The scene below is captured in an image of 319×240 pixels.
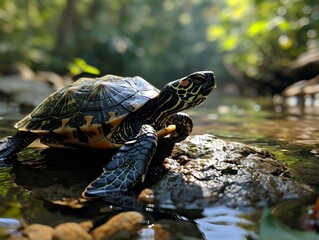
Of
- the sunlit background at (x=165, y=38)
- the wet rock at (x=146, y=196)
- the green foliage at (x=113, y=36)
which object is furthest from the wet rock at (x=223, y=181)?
the green foliage at (x=113, y=36)

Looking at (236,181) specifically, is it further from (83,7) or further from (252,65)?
(83,7)

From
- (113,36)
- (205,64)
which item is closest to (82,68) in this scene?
(113,36)

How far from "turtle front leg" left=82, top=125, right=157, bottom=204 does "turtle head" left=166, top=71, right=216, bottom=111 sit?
0.61 meters

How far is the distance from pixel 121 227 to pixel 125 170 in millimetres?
649

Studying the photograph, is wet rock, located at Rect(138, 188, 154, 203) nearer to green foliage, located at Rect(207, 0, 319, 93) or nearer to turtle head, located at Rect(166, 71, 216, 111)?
A: turtle head, located at Rect(166, 71, 216, 111)

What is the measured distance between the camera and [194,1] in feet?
113


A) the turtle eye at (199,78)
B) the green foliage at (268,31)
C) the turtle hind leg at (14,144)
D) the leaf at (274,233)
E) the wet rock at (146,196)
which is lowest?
the leaf at (274,233)

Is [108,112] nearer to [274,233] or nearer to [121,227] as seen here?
[121,227]

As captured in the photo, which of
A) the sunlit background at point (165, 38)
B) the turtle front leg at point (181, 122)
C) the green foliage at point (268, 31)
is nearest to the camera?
the turtle front leg at point (181, 122)

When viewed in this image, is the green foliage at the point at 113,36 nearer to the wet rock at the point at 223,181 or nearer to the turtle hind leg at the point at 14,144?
the turtle hind leg at the point at 14,144

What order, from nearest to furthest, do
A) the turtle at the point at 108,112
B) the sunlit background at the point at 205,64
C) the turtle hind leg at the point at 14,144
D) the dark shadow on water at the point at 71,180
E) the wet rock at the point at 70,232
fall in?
the wet rock at the point at 70,232 → the dark shadow on water at the point at 71,180 → the sunlit background at the point at 205,64 → the turtle at the point at 108,112 → the turtle hind leg at the point at 14,144

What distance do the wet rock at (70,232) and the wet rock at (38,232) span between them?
0.03 metres

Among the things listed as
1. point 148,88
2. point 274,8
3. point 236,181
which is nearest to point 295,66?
point 274,8

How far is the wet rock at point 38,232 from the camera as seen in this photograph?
1.60m
